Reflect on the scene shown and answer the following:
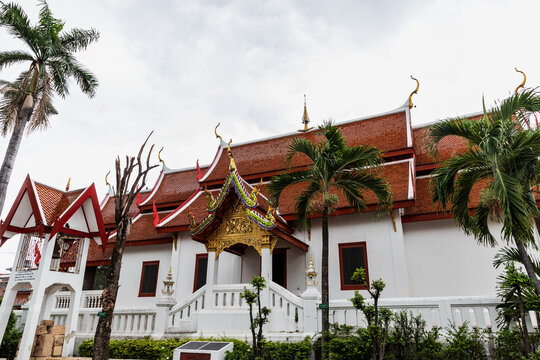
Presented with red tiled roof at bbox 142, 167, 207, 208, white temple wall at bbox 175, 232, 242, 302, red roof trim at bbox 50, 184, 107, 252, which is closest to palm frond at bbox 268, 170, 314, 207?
red roof trim at bbox 50, 184, 107, 252

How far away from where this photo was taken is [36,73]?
12555mm

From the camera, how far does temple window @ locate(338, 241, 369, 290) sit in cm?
1088

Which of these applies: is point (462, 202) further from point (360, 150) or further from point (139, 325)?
point (139, 325)

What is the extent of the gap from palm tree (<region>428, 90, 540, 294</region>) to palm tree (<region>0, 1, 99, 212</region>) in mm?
12404

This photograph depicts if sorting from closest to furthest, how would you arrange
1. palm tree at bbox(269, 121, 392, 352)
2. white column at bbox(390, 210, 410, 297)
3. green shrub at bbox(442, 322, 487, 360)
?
green shrub at bbox(442, 322, 487, 360) → palm tree at bbox(269, 121, 392, 352) → white column at bbox(390, 210, 410, 297)

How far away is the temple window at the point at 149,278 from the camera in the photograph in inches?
540

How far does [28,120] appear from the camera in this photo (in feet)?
41.2

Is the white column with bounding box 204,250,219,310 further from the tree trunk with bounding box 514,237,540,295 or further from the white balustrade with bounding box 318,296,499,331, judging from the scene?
the tree trunk with bounding box 514,237,540,295

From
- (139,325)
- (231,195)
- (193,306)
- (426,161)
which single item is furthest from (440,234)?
(139,325)

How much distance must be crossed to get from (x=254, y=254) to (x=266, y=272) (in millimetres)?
3223

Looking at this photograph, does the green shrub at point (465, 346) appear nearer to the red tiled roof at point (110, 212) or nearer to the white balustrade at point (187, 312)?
the white balustrade at point (187, 312)

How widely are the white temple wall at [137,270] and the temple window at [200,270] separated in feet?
4.72

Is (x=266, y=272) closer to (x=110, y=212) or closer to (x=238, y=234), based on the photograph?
(x=238, y=234)

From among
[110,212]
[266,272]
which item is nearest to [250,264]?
[266,272]
